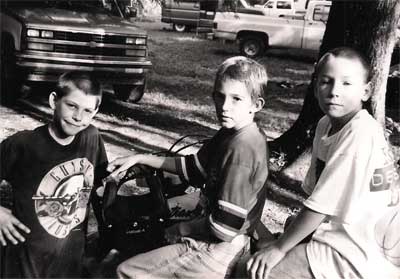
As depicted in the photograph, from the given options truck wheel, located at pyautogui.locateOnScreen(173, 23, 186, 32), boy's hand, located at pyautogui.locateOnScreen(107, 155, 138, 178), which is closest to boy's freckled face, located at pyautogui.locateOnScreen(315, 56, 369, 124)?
boy's hand, located at pyautogui.locateOnScreen(107, 155, 138, 178)

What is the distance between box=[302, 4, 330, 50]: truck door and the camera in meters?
14.8

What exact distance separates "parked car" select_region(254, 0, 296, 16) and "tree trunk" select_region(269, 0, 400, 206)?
33.9 feet

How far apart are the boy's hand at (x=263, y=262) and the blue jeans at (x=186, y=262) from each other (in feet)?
0.35

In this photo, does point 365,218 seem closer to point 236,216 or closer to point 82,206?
point 236,216

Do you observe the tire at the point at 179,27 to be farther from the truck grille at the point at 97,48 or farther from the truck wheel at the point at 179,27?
the truck grille at the point at 97,48

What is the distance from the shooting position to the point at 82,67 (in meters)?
7.08

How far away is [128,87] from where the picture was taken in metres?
8.06

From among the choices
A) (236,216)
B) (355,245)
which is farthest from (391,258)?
(236,216)

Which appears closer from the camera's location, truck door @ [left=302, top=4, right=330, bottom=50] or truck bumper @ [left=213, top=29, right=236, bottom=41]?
truck door @ [left=302, top=4, right=330, bottom=50]

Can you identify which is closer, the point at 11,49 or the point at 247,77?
the point at 247,77

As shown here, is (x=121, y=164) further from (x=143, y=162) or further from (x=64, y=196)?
(x=64, y=196)

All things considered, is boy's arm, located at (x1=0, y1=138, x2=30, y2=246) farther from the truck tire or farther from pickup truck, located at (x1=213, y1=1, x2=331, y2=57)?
pickup truck, located at (x1=213, y1=1, x2=331, y2=57)

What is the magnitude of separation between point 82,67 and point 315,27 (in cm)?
947

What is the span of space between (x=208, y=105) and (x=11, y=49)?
3.17 metres
